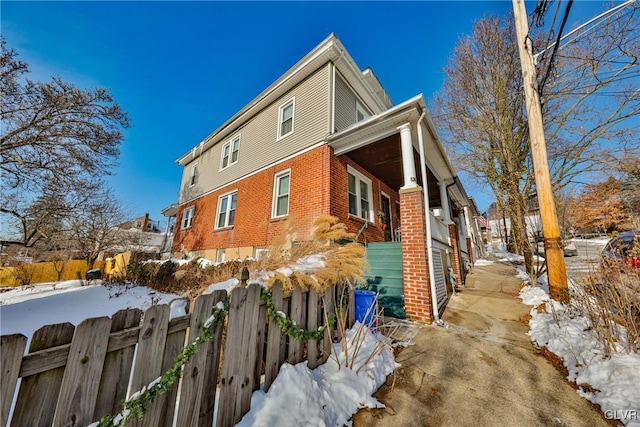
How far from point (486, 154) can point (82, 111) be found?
50.7ft

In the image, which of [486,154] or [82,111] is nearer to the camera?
[82,111]

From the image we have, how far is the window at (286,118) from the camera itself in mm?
9211

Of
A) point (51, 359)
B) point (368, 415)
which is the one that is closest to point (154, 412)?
point (51, 359)

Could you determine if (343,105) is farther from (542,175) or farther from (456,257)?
(456,257)

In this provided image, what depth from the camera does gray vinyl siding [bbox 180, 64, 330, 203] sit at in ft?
26.8

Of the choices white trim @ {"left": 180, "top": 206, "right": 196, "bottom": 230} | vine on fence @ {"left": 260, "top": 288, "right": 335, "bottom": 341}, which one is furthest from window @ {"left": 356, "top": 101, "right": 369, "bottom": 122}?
white trim @ {"left": 180, "top": 206, "right": 196, "bottom": 230}

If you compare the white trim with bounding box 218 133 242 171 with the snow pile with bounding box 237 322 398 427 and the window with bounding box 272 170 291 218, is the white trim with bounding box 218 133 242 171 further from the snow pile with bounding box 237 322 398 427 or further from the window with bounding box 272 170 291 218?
the snow pile with bounding box 237 322 398 427

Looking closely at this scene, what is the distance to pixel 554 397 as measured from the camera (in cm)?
239

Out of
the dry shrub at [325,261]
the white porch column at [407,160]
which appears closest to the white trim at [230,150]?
the white porch column at [407,160]

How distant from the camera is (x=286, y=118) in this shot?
9438 mm

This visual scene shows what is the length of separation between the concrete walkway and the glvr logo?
0.06 metres

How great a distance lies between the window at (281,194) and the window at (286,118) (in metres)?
1.71

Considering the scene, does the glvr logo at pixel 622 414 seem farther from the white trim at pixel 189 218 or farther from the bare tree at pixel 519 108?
the white trim at pixel 189 218

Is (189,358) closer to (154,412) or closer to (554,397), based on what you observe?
(154,412)
